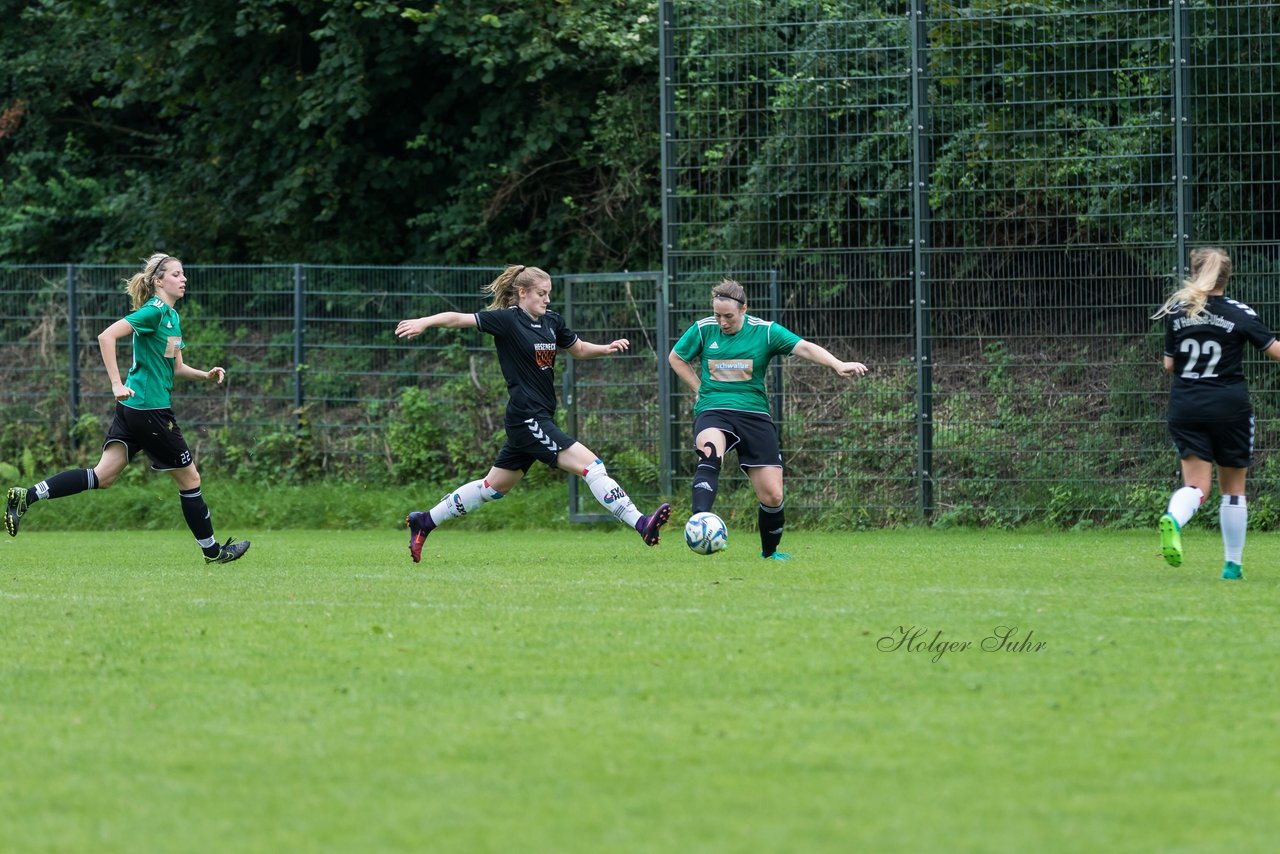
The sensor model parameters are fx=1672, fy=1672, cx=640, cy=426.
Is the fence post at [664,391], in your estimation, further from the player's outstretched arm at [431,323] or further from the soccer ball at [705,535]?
the soccer ball at [705,535]

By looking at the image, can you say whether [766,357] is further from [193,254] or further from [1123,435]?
[193,254]

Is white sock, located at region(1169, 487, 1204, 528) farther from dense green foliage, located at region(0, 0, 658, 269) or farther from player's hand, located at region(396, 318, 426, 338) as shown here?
dense green foliage, located at region(0, 0, 658, 269)

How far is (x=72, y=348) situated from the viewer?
18375mm

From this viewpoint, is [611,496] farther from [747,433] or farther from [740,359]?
[740,359]

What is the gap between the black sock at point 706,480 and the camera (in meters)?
10.9

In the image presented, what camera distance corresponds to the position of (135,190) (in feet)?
77.2

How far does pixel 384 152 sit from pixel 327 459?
19.1 ft

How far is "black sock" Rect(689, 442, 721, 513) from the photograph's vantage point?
1089 cm

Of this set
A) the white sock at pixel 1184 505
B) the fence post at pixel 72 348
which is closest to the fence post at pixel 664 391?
the white sock at pixel 1184 505

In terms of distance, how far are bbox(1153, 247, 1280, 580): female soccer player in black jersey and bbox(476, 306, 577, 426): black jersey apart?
415 cm

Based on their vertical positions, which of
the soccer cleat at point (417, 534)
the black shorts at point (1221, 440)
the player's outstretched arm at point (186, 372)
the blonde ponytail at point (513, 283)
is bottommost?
the soccer cleat at point (417, 534)

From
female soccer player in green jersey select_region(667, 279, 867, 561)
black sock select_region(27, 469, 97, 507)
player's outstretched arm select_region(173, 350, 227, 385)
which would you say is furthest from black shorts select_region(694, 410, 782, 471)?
black sock select_region(27, 469, 97, 507)

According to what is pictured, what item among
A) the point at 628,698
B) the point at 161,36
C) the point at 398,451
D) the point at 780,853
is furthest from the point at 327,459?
the point at 780,853

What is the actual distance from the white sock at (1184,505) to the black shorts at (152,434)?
6.41m
